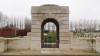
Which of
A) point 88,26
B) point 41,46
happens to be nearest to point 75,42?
point 41,46

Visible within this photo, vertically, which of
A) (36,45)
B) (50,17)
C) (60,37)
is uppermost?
(50,17)

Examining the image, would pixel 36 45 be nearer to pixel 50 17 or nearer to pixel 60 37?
pixel 60 37

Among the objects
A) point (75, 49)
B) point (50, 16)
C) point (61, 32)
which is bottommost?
point (75, 49)

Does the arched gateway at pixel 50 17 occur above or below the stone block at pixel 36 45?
above

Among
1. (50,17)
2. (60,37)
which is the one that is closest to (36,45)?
(60,37)

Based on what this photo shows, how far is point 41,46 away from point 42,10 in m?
3.08

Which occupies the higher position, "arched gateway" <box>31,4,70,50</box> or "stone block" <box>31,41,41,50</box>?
"arched gateway" <box>31,4,70,50</box>

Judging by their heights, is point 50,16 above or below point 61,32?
above

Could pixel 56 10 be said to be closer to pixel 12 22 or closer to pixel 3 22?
pixel 3 22

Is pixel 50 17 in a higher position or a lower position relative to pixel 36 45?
higher

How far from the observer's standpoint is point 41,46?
1659 centimetres

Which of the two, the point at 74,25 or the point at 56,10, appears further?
the point at 74,25

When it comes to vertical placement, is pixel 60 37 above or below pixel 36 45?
above

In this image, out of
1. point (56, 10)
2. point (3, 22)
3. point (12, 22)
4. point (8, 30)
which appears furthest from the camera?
point (12, 22)
